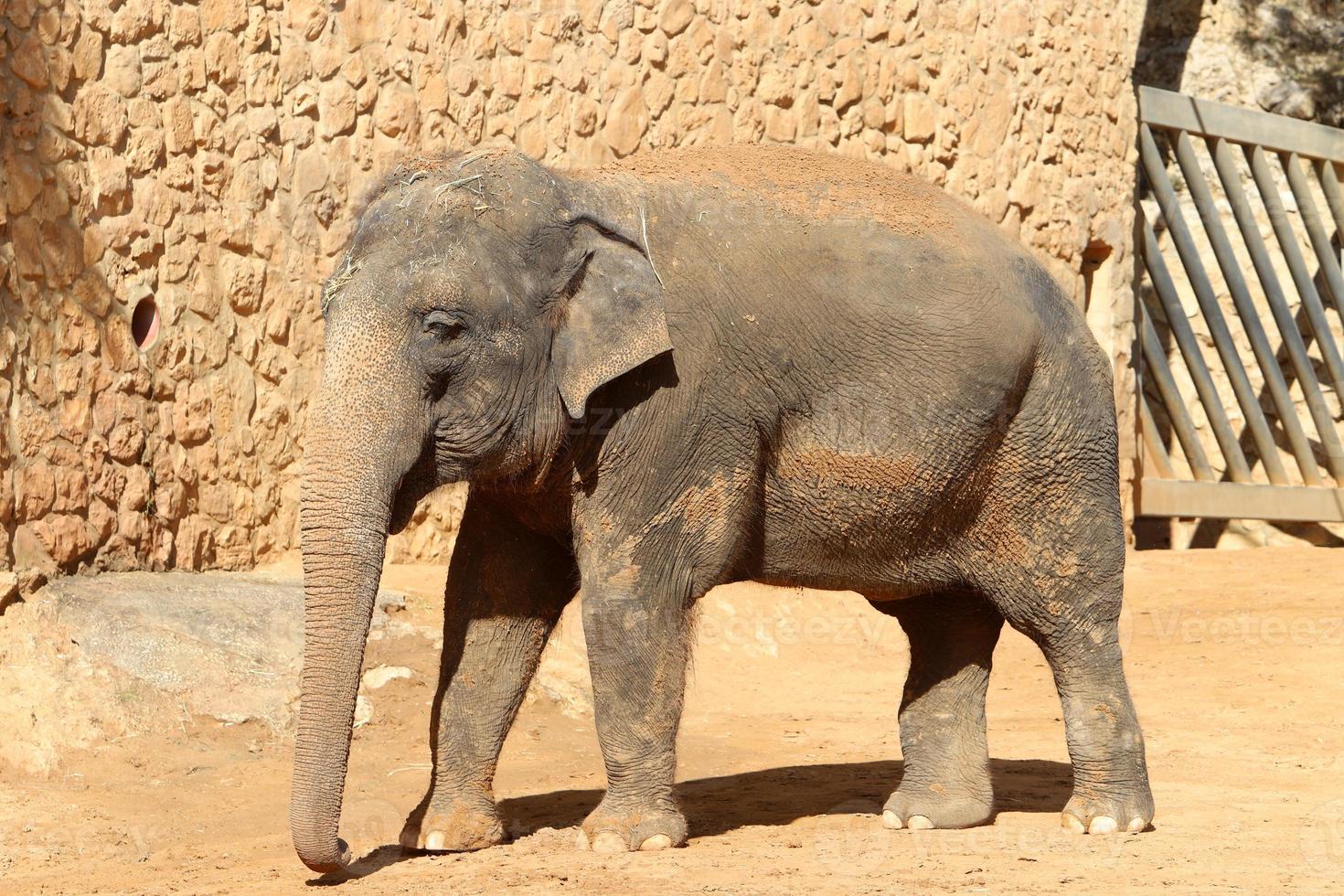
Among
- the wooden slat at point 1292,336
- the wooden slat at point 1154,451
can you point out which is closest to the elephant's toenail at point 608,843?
the wooden slat at point 1154,451

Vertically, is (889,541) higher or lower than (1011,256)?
lower

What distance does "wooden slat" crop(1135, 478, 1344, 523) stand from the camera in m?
13.5

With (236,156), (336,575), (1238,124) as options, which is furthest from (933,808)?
(1238,124)

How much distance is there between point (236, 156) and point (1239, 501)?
8685 millimetres

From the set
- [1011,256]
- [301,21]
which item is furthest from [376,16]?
[1011,256]

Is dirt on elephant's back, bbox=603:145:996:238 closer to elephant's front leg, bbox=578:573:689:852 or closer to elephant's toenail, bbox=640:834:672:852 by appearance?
elephant's front leg, bbox=578:573:689:852

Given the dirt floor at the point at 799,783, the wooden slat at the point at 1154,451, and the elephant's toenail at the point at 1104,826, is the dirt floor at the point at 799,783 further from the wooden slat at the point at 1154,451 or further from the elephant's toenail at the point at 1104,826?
the wooden slat at the point at 1154,451

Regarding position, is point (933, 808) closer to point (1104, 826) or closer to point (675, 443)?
point (1104, 826)

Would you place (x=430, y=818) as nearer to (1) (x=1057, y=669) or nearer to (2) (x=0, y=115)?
(1) (x=1057, y=669)

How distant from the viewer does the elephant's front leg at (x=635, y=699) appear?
191 inches

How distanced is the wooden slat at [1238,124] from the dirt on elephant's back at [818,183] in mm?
8766

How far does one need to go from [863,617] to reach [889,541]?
5.29 meters

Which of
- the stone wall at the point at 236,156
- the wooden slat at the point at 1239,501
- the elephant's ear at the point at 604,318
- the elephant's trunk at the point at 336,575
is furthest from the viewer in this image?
the wooden slat at the point at 1239,501

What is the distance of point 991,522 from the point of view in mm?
5391
